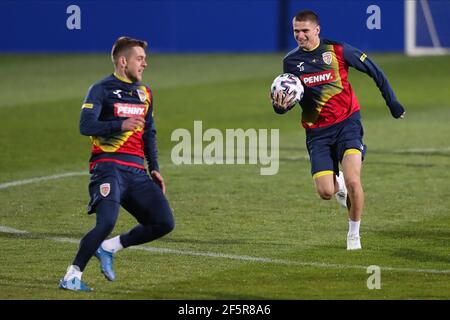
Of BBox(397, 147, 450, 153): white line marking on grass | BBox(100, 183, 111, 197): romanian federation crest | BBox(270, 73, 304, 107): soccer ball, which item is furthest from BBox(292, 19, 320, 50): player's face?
BBox(397, 147, 450, 153): white line marking on grass

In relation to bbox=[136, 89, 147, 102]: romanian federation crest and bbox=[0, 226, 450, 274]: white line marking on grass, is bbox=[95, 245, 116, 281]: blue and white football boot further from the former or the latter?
bbox=[0, 226, 450, 274]: white line marking on grass

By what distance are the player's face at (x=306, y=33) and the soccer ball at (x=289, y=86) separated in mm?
321

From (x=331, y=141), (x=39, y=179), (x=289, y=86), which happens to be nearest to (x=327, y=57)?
(x=289, y=86)

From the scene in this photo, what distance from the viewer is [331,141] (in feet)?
33.3

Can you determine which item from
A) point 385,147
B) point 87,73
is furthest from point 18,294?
point 87,73

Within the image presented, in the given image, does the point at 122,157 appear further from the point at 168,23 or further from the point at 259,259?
the point at 168,23

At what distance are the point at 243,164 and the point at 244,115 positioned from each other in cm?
563

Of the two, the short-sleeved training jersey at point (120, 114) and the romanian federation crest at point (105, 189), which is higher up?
the short-sleeved training jersey at point (120, 114)

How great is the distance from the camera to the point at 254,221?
11242 mm

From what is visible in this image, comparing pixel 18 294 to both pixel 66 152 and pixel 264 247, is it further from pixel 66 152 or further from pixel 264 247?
pixel 66 152

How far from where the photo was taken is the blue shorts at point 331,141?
33.1ft

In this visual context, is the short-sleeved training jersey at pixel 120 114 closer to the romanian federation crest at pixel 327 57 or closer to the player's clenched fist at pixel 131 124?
the player's clenched fist at pixel 131 124

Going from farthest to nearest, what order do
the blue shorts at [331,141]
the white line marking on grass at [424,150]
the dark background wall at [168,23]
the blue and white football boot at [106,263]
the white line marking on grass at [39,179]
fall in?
the dark background wall at [168,23]
the white line marking on grass at [424,150]
the white line marking on grass at [39,179]
the blue shorts at [331,141]
the blue and white football boot at [106,263]

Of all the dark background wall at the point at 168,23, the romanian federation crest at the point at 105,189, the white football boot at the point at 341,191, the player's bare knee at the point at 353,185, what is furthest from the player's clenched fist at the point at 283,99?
the dark background wall at the point at 168,23
